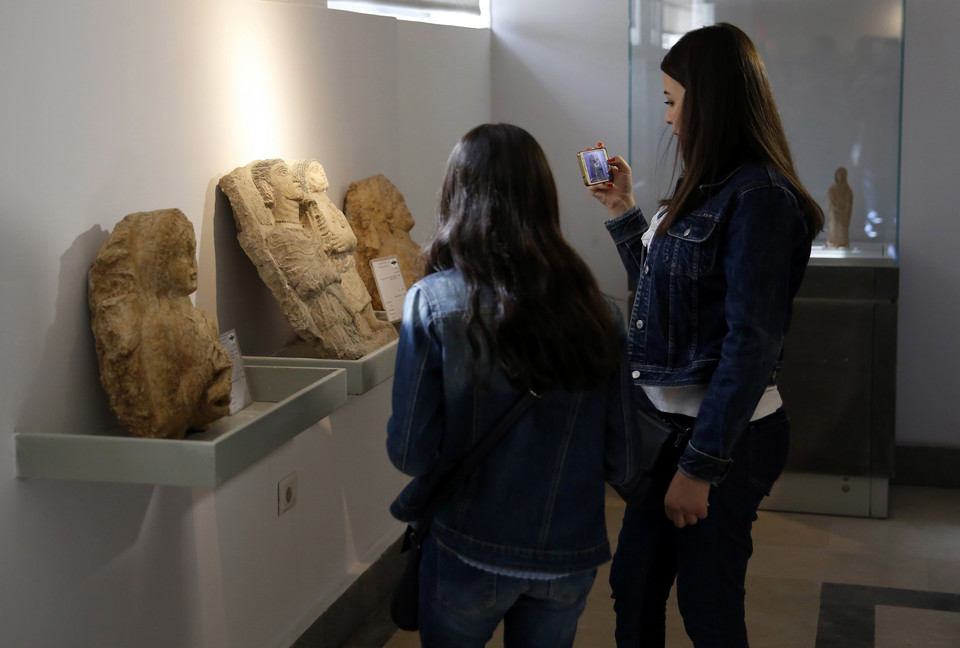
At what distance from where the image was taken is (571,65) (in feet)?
14.7

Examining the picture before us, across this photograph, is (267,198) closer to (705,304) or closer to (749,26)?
(705,304)

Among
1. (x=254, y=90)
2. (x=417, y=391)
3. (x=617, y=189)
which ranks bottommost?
(x=417, y=391)

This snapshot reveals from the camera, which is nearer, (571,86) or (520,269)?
(520,269)

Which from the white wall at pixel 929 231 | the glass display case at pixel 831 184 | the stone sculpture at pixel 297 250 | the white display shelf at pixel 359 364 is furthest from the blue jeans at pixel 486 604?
the white wall at pixel 929 231

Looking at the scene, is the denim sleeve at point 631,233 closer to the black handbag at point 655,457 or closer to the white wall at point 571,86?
the black handbag at point 655,457

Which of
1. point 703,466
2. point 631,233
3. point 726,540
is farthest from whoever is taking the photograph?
point 631,233

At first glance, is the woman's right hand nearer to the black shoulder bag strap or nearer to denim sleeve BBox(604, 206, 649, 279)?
denim sleeve BBox(604, 206, 649, 279)

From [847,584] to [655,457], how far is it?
1.93 meters

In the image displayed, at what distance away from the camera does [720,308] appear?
174 cm

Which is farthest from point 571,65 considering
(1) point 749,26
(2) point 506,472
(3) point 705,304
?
(2) point 506,472

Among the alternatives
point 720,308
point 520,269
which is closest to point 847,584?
point 720,308

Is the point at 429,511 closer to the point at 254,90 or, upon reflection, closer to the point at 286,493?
the point at 286,493

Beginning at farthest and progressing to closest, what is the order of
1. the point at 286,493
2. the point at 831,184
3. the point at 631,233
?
the point at 831,184
the point at 286,493
the point at 631,233

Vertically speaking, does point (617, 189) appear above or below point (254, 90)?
below
